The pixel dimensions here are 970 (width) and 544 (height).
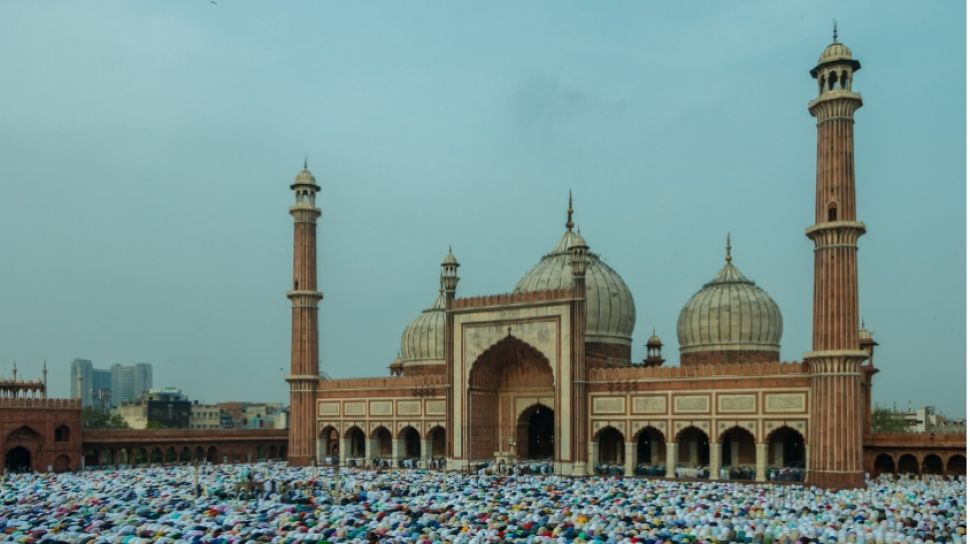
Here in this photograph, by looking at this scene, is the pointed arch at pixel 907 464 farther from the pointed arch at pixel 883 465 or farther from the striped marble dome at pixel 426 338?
the striped marble dome at pixel 426 338

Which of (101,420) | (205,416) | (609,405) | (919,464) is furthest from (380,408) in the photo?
(205,416)

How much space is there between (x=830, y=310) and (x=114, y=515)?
22.7 m

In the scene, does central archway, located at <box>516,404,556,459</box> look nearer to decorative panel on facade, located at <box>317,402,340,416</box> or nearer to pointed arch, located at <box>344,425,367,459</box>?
pointed arch, located at <box>344,425,367,459</box>

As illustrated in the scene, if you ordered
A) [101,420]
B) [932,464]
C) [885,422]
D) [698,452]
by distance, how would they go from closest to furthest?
[932,464]
[698,452]
[885,422]
[101,420]

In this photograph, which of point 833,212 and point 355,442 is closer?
point 833,212

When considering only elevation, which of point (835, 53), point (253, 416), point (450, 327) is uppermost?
point (835, 53)

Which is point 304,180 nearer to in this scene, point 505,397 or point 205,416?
point 505,397

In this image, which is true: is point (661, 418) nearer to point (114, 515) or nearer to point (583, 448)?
point (583, 448)

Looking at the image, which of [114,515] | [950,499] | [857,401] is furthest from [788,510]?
[114,515]

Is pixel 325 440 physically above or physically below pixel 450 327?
below

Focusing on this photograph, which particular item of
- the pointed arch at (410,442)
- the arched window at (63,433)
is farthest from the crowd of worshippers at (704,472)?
the arched window at (63,433)

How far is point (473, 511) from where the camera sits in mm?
24531

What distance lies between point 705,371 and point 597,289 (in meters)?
8.84

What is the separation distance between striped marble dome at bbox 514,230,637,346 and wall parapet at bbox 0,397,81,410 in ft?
66.4
